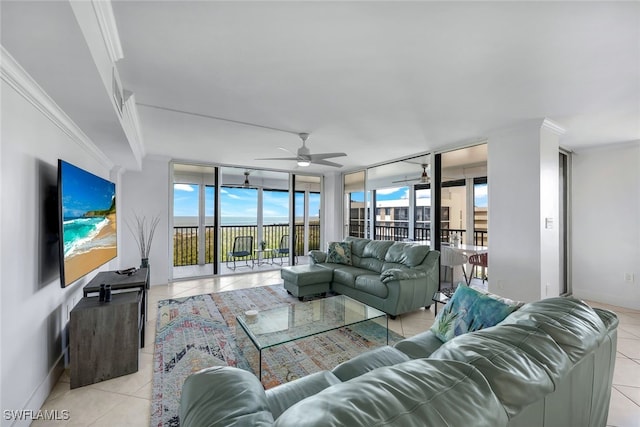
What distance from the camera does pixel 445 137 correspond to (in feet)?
13.1

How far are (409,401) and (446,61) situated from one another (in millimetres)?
2195

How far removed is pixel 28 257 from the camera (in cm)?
186

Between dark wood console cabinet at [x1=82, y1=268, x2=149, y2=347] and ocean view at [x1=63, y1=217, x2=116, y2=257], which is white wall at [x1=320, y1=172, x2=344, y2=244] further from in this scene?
ocean view at [x1=63, y1=217, x2=116, y2=257]

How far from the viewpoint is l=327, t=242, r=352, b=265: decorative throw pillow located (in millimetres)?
4703

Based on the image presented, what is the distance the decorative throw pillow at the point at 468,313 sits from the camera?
1.59 metres

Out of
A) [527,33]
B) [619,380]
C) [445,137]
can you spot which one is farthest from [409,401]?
[445,137]

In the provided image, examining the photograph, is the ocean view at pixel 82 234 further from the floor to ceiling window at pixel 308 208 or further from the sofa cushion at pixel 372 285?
the floor to ceiling window at pixel 308 208

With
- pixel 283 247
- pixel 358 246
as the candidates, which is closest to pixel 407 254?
pixel 358 246

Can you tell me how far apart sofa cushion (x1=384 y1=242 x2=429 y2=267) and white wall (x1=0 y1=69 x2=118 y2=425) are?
12.4 ft

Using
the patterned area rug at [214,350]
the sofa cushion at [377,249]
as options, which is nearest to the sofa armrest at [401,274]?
the patterned area rug at [214,350]

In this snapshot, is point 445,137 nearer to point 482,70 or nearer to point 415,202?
point 482,70

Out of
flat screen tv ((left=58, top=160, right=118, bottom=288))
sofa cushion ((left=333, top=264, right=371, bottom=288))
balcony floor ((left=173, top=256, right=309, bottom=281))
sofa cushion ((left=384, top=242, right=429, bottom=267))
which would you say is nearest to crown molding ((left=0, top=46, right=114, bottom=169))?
flat screen tv ((left=58, top=160, right=118, bottom=288))

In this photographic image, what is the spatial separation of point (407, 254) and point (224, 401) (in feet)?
11.1

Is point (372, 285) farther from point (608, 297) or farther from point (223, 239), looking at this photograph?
point (223, 239)
